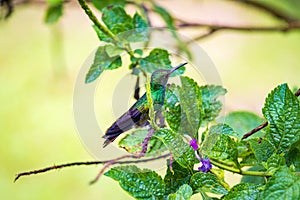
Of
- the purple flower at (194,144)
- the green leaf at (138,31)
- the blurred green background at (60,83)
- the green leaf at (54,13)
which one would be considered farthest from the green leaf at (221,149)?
the blurred green background at (60,83)

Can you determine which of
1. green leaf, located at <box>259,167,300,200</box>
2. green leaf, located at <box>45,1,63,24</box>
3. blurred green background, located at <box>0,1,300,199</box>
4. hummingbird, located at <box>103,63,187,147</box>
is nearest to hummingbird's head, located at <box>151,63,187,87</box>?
hummingbird, located at <box>103,63,187,147</box>

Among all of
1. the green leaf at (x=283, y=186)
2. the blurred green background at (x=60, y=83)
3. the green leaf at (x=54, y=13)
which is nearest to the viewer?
the green leaf at (x=283, y=186)

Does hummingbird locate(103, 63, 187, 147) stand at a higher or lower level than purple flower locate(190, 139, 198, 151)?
higher

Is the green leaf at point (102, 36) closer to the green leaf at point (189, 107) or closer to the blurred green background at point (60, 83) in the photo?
the green leaf at point (189, 107)

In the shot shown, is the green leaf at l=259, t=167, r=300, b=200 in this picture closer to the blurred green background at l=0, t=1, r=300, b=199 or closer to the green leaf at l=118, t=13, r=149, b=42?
the green leaf at l=118, t=13, r=149, b=42

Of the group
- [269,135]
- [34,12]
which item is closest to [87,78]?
[269,135]

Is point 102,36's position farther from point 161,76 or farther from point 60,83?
point 60,83
